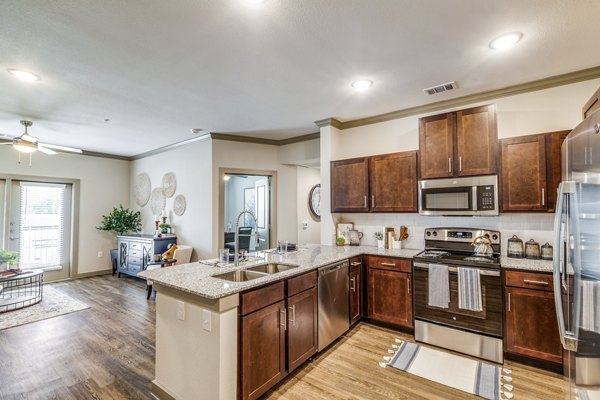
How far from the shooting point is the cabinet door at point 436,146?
128 inches

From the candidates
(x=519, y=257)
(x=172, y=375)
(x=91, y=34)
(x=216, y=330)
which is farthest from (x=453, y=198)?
(x=91, y=34)

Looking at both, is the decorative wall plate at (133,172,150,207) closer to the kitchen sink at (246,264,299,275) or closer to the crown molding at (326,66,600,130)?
the crown molding at (326,66,600,130)

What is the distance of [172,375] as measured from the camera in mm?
2137

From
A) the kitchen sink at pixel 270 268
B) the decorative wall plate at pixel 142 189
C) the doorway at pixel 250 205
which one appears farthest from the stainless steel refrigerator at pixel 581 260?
the decorative wall plate at pixel 142 189

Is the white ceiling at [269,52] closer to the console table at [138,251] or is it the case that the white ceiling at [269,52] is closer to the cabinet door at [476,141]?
the cabinet door at [476,141]

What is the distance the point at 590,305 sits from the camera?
1.44 metres

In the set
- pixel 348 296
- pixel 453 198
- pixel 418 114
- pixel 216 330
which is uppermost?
pixel 418 114

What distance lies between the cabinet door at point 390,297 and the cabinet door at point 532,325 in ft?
3.04

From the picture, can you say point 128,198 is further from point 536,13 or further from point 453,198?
point 536,13

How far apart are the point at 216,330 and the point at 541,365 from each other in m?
2.91

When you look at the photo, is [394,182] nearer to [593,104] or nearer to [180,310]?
[593,104]

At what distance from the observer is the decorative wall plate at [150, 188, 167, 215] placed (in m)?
6.17

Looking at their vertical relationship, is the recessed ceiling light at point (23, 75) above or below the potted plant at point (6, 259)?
above

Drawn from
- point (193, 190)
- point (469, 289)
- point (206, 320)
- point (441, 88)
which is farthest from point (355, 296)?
point (193, 190)
